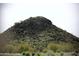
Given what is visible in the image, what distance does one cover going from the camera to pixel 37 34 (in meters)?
2.32

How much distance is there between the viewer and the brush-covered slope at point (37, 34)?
2.31 meters

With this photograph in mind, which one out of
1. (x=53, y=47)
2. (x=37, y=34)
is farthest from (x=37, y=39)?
(x=53, y=47)

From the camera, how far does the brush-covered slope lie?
91.1 inches

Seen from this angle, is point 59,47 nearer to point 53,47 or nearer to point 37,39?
point 53,47

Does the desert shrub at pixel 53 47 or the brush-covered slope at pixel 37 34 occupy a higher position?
the brush-covered slope at pixel 37 34

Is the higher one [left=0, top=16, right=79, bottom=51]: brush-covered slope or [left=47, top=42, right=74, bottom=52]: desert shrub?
[left=0, top=16, right=79, bottom=51]: brush-covered slope

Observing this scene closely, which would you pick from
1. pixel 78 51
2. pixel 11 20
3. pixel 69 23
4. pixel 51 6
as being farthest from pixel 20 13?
pixel 78 51

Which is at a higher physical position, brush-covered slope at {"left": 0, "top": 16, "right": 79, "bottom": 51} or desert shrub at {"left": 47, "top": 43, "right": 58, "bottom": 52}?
brush-covered slope at {"left": 0, "top": 16, "right": 79, "bottom": 51}

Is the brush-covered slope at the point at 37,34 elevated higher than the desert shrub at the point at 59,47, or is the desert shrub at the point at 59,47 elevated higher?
the brush-covered slope at the point at 37,34

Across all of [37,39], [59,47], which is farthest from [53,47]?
[37,39]

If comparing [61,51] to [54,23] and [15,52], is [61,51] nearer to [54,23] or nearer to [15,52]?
[54,23]

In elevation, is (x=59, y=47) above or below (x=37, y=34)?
below

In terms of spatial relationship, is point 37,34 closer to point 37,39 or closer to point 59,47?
point 37,39

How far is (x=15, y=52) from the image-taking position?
2.31 meters
